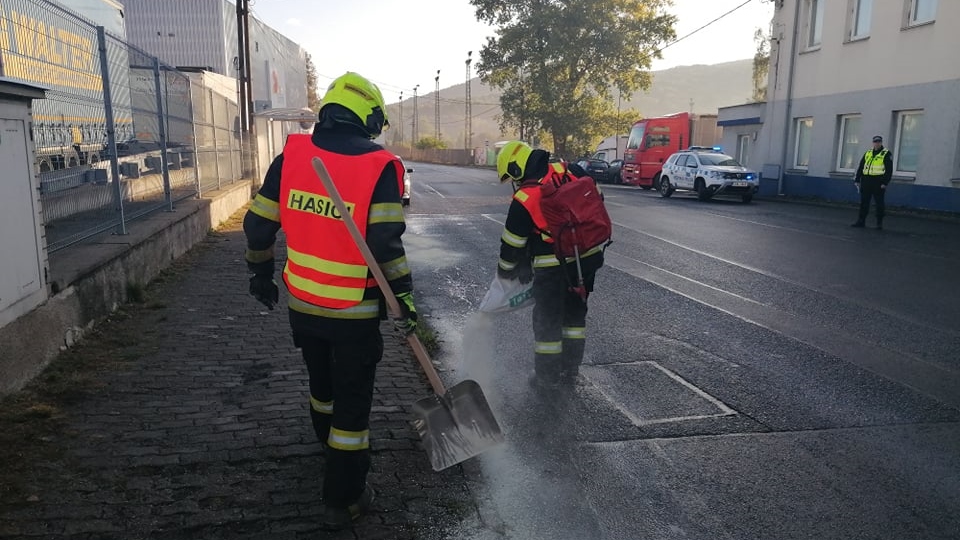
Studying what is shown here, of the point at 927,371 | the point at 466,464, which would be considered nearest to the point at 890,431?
the point at 927,371

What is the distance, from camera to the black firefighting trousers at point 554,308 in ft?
16.8

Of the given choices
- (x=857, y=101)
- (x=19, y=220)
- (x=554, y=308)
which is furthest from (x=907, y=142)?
(x=19, y=220)

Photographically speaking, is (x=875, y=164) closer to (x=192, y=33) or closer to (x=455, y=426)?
(x=455, y=426)

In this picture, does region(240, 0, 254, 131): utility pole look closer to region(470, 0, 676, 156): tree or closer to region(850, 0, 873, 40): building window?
region(850, 0, 873, 40): building window

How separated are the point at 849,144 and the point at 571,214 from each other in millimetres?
20507

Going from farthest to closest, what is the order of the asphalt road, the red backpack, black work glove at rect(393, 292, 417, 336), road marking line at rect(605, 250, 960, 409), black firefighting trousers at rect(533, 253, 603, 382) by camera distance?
road marking line at rect(605, 250, 960, 409)
black firefighting trousers at rect(533, 253, 603, 382)
the red backpack
the asphalt road
black work glove at rect(393, 292, 417, 336)

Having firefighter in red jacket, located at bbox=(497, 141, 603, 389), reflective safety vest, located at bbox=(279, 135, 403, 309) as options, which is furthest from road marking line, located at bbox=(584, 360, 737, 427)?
reflective safety vest, located at bbox=(279, 135, 403, 309)

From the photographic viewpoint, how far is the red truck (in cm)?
2991

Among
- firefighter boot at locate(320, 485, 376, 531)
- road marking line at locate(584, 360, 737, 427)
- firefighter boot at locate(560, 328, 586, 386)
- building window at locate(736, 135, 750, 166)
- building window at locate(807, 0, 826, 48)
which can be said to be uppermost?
building window at locate(807, 0, 826, 48)

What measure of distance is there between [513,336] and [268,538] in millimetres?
3800

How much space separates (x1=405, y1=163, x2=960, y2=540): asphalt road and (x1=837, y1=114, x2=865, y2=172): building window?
12504mm

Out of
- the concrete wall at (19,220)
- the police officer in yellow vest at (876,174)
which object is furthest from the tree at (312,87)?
the concrete wall at (19,220)

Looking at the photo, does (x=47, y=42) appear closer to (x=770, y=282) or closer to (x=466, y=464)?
(x=466, y=464)

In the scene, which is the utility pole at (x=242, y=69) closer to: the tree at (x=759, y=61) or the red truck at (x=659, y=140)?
the red truck at (x=659, y=140)
